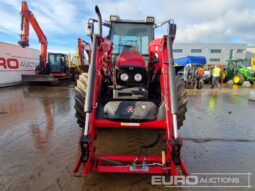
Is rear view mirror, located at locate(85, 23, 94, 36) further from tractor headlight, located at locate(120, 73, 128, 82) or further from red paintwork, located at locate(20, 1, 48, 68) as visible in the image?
red paintwork, located at locate(20, 1, 48, 68)

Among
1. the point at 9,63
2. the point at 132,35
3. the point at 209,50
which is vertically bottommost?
the point at 9,63

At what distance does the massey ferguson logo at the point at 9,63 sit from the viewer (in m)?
13.2

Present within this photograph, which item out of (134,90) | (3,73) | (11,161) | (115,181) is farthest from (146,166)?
(3,73)

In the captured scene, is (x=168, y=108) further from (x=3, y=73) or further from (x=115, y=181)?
(x=3, y=73)

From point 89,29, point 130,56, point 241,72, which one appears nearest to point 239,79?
point 241,72

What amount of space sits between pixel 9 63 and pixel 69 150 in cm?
1313

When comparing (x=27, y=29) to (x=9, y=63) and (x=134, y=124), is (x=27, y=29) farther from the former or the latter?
(x=134, y=124)

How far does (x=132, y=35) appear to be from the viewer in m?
4.45

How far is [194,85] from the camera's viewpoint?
45.7 ft

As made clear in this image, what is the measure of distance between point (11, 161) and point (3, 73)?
12.4m

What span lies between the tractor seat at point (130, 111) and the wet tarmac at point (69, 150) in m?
0.79

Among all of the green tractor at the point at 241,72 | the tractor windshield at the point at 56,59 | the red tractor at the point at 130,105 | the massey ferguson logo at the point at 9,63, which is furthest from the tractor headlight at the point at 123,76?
the green tractor at the point at 241,72

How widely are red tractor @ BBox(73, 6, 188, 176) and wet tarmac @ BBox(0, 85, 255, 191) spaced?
9.8 inches

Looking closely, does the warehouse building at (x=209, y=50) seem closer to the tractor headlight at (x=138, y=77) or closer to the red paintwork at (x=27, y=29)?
the red paintwork at (x=27, y=29)
